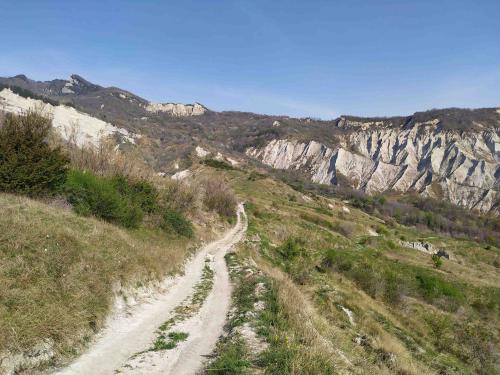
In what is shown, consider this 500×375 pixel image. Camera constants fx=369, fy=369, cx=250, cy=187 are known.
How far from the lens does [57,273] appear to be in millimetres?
11773

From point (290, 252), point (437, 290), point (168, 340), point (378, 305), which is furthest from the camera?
point (437, 290)

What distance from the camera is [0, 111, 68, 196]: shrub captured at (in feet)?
61.9

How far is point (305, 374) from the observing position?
8.30 meters

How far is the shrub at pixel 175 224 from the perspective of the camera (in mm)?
31206

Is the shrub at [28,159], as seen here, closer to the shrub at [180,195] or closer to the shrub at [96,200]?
the shrub at [96,200]

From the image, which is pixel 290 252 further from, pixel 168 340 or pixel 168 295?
pixel 168 340

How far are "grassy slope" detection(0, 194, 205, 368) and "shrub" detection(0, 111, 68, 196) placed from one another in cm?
169

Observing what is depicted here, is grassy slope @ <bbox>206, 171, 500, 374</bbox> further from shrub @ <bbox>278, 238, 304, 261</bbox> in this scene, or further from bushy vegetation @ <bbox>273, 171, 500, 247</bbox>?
bushy vegetation @ <bbox>273, 171, 500, 247</bbox>

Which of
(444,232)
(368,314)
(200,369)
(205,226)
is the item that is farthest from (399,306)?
(444,232)

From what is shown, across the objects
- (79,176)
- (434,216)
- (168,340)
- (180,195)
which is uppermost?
(79,176)

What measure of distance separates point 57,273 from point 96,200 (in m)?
12.2

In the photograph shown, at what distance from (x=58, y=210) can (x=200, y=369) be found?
13.0 meters

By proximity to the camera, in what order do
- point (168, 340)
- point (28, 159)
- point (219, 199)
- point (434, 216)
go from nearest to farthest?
point (168, 340) → point (28, 159) → point (219, 199) → point (434, 216)

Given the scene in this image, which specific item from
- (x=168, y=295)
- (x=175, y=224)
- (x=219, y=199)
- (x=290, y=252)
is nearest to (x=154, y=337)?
(x=168, y=295)
